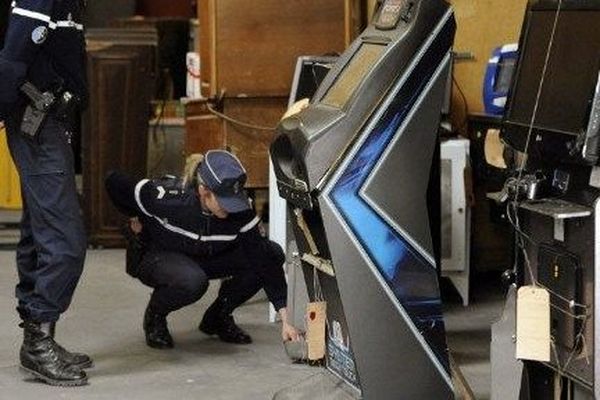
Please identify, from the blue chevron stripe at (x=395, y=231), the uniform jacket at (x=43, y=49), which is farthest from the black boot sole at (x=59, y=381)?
the blue chevron stripe at (x=395, y=231)

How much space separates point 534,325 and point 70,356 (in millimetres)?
2287

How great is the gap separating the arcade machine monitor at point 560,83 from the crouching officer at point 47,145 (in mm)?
1894

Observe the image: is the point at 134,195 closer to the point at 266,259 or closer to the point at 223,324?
the point at 266,259

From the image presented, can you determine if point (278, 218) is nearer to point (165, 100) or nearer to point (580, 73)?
point (580, 73)

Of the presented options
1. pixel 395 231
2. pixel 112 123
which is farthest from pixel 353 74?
pixel 112 123

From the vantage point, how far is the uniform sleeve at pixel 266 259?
5705 millimetres

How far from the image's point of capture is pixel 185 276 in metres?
5.82

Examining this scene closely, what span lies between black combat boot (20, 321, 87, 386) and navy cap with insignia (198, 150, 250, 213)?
2.88ft

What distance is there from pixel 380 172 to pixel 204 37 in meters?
3.01

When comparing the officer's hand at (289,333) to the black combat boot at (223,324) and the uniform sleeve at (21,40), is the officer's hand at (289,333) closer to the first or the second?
the black combat boot at (223,324)

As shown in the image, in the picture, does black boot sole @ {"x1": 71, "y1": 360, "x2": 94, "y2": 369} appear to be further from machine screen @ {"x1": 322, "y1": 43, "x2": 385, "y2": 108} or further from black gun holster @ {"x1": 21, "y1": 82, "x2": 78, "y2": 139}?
machine screen @ {"x1": 322, "y1": 43, "x2": 385, "y2": 108}

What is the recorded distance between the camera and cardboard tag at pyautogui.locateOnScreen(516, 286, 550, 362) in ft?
12.6

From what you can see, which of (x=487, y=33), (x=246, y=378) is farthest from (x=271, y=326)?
(x=487, y=33)

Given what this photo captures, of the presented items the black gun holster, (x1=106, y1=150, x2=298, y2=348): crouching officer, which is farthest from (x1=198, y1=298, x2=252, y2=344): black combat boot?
the black gun holster
